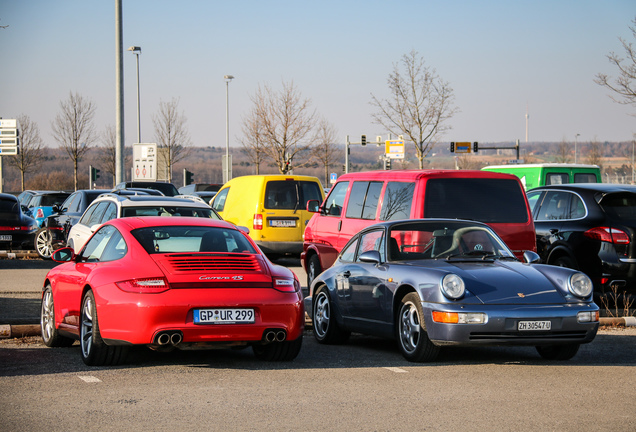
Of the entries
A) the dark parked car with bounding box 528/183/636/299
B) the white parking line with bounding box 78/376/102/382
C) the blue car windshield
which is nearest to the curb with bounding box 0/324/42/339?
the white parking line with bounding box 78/376/102/382

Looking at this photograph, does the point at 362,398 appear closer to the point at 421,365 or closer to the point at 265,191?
the point at 421,365

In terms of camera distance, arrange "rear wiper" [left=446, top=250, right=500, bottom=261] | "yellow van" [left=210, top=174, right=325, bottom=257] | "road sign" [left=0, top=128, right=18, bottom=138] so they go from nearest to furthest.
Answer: "rear wiper" [left=446, top=250, right=500, bottom=261] < "yellow van" [left=210, top=174, right=325, bottom=257] < "road sign" [left=0, top=128, right=18, bottom=138]

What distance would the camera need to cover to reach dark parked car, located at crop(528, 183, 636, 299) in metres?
13.1

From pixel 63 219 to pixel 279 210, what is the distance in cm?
497

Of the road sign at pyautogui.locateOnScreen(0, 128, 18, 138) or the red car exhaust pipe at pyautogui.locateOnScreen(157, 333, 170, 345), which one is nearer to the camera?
the red car exhaust pipe at pyautogui.locateOnScreen(157, 333, 170, 345)

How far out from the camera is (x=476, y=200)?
11984mm

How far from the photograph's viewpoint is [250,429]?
5.92 meters

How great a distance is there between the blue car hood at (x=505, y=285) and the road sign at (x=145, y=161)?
112 ft

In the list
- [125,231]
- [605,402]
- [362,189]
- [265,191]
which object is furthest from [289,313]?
[265,191]

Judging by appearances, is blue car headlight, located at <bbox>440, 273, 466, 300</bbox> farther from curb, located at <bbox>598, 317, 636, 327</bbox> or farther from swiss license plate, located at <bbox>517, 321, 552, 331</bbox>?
curb, located at <bbox>598, 317, 636, 327</bbox>

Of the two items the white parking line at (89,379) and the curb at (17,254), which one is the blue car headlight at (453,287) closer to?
the white parking line at (89,379)

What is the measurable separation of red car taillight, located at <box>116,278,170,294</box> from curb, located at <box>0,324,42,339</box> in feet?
8.92

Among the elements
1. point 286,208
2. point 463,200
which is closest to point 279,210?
point 286,208

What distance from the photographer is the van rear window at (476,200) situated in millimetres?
11828
